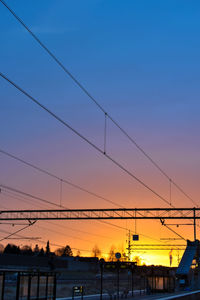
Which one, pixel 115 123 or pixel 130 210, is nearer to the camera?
pixel 115 123

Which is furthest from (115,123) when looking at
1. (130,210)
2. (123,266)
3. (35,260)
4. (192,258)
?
(35,260)

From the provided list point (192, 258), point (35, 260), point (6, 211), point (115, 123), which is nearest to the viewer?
point (115, 123)

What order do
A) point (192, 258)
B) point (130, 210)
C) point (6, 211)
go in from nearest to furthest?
point (130, 210) → point (6, 211) → point (192, 258)

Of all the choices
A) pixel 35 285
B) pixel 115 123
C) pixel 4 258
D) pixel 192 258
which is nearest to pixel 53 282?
pixel 35 285

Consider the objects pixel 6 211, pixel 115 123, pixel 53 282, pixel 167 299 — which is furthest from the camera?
pixel 6 211

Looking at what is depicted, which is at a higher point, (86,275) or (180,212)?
(180,212)

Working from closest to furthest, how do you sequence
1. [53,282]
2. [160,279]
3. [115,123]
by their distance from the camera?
[53,282]
[115,123]
[160,279]

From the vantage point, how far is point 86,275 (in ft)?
353

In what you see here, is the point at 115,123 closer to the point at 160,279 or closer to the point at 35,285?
the point at 35,285

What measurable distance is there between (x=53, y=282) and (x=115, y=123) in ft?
35.0

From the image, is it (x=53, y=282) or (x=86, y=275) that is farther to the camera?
(x=86, y=275)

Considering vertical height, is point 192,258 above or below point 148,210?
below

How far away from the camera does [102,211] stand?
54438 mm

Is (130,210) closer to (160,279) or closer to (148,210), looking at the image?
(148,210)
